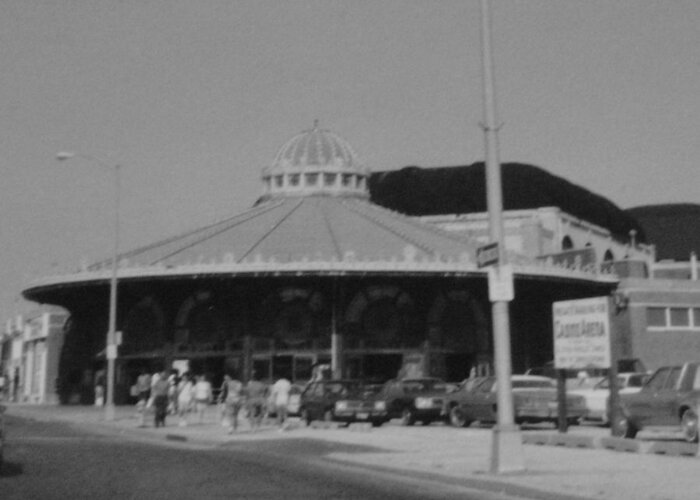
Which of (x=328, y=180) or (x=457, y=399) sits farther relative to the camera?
(x=328, y=180)

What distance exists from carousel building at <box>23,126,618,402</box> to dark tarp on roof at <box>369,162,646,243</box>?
38444 millimetres

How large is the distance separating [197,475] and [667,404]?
10.7 metres

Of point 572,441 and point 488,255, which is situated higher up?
point 488,255

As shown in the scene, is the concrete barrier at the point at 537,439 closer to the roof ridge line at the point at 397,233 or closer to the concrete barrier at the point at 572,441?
the concrete barrier at the point at 572,441

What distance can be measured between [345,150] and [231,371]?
2452 centimetres

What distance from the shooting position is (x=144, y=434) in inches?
1368

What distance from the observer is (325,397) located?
37.6 meters

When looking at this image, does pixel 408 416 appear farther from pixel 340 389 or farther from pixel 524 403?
pixel 524 403

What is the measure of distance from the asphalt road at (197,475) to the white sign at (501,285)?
3158mm

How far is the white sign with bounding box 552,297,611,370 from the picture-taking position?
78.0 ft

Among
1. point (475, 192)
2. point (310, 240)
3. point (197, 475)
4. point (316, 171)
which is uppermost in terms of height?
point (475, 192)

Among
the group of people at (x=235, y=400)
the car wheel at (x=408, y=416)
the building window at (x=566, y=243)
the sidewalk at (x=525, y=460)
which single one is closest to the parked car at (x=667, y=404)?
the sidewalk at (x=525, y=460)

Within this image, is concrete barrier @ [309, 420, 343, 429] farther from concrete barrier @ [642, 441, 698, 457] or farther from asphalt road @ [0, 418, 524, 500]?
concrete barrier @ [642, 441, 698, 457]

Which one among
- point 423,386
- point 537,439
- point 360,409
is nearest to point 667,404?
point 537,439
